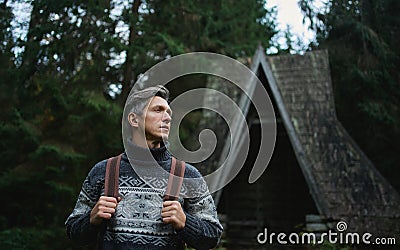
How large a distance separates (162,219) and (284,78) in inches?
307

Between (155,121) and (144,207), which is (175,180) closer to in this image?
(144,207)

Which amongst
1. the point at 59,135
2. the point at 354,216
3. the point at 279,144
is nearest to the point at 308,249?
the point at 354,216

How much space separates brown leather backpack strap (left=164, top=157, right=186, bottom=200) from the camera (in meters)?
2.49

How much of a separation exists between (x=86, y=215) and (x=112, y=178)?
217mm

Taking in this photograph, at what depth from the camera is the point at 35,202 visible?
11969mm

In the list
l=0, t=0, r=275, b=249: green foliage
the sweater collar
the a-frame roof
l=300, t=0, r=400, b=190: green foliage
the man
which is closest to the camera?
the man

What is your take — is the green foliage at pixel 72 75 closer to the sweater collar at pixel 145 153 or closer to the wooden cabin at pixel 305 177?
the wooden cabin at pixel 305 177

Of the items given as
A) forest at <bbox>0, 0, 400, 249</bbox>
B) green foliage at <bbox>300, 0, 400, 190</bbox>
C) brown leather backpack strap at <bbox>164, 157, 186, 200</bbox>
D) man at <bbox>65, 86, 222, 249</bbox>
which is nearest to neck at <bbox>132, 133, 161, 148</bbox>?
man at <bbox>65, 86, 222, 249</bbox>

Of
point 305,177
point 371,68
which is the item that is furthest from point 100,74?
point 371,68

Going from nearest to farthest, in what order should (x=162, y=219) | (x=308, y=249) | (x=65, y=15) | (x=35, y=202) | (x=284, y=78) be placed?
(x=162, y=219) < (x=308, y=249) < (x=65, y=15) < (x=284, y=78) < (x=35, y=202)

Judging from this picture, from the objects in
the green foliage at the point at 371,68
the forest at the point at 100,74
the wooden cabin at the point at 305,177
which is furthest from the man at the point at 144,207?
the green foliage at the point at 371,68

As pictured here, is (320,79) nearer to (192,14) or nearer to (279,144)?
(279,144)

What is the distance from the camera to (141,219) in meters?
2.47

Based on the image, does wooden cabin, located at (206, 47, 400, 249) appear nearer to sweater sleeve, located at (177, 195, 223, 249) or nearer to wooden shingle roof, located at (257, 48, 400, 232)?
wooden shingle roof, located at (257, 48, 400, 232)
